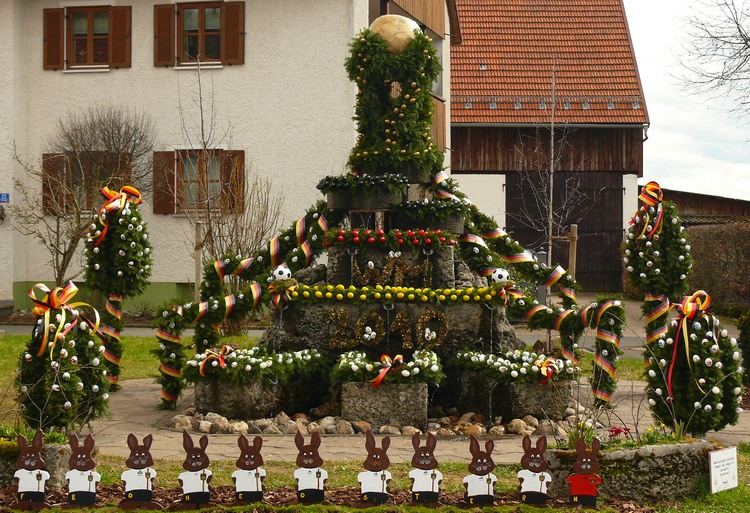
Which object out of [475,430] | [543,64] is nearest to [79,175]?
[543,64]

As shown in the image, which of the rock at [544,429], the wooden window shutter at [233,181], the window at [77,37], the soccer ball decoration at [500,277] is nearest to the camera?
the rock at [544,429]

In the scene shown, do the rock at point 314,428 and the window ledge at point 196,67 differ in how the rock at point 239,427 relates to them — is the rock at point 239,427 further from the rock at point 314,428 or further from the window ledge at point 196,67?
the window ledge at point 196,67

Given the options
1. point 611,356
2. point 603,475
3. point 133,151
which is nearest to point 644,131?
point 133,151

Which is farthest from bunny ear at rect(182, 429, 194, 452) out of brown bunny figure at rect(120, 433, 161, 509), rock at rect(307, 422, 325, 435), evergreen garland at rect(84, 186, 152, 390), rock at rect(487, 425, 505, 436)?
evergreen garland at rect(84, 186, 152, 390)

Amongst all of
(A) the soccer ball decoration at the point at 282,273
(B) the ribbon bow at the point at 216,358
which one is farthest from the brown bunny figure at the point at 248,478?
(A) the soccer ball decoration at the point at 282,273

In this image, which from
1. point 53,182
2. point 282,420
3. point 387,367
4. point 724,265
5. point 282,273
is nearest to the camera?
point 387,367

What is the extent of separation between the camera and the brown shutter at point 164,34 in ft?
72.5

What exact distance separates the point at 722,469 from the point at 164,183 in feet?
55.5

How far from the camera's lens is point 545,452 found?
21.5 feet

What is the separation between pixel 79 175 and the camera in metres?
22.2

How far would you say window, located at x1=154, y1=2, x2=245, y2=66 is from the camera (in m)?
22.0

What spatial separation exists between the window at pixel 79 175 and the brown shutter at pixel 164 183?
601 millimetres

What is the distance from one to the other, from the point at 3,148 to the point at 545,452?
18657 mm

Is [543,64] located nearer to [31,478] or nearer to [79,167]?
[79,167]
